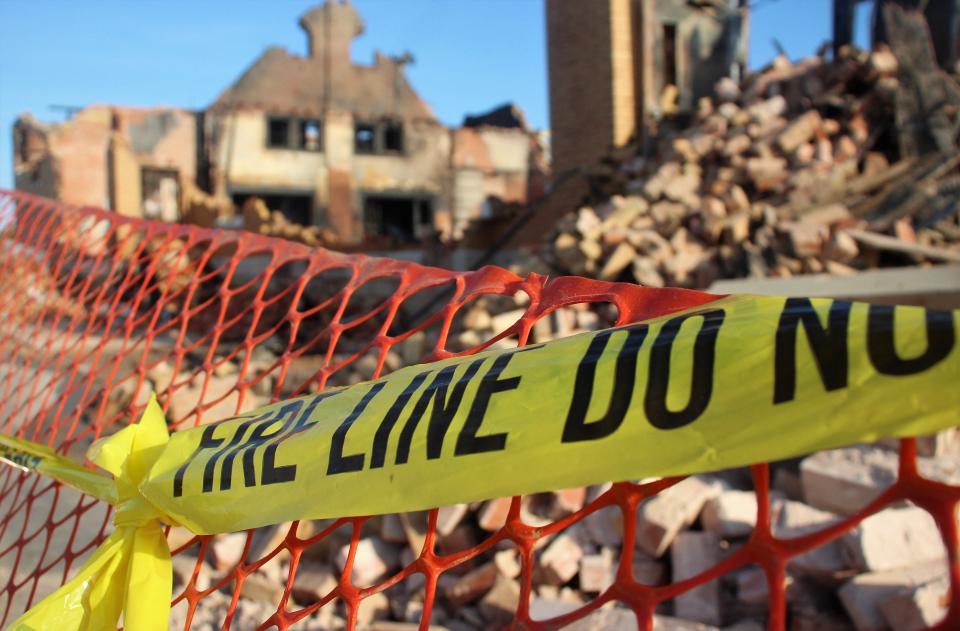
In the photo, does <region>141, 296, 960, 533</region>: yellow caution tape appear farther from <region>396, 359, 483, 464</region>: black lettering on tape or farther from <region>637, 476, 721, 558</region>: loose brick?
<region>637, 476, 721, 558</region>: loose brick

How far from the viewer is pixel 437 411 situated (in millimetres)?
1540

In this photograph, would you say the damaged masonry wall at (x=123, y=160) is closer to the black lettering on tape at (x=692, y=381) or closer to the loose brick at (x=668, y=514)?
the loose brick at (x=668, y=514)

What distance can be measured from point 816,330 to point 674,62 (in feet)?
47.8

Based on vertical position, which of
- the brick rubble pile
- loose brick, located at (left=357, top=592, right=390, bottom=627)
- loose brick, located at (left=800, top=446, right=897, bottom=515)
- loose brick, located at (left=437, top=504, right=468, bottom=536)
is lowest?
loose brick, located at (left=357, top=592, right=390, bottom=627)

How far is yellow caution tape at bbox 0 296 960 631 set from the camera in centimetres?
112

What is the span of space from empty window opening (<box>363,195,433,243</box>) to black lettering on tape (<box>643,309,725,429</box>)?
2548 centimetres

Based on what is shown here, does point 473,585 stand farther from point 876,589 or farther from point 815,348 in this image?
point 815,348

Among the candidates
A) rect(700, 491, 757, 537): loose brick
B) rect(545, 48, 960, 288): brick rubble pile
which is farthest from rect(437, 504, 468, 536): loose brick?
rect(545, 48, 960, 288): brick rubble pile

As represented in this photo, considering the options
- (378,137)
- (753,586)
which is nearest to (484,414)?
(753,586)

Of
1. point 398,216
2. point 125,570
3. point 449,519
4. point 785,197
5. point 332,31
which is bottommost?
point 449,519

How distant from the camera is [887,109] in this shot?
10.8 meters

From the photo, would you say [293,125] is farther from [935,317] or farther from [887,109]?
[935,317]

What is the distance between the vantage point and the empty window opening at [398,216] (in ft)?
87.8

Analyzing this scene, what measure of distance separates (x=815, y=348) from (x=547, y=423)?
475mm
